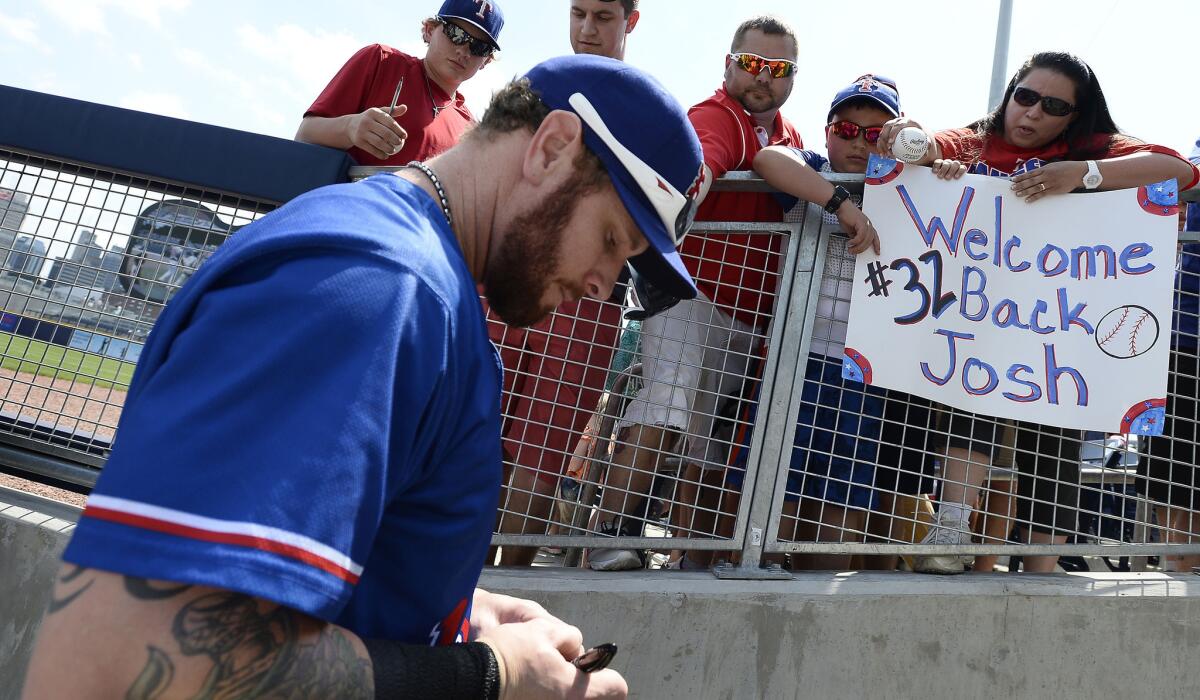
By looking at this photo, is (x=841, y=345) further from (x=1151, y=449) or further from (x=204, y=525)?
(x=204, y=525)

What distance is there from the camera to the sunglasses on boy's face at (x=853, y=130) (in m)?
3.93

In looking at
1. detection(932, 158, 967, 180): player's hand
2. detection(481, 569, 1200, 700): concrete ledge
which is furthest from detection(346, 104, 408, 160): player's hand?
detection(932, 158, 967, 180): player's hand

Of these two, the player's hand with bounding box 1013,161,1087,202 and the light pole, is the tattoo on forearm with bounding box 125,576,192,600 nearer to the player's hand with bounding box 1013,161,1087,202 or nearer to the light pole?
the player's hand with bounding box 1013,161,1087,202

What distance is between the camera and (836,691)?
9.60 ft

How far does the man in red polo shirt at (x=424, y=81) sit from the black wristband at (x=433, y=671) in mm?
2858

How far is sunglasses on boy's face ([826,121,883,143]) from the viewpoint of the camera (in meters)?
3.93

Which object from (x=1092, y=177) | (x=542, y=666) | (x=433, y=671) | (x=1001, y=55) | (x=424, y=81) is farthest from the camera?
(x=1001, y=55)

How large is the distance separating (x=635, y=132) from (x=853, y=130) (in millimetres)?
2961

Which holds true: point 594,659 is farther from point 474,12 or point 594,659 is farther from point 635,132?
point 474,12

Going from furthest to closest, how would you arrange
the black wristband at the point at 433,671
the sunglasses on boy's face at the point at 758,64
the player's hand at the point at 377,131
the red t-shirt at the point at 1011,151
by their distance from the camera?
the sunglasses on boy's face at the point at 758,64 < the red t-shirt at the point at 1011,151 < the player's hand at the point at 377,131 < the black wristband at the point at 433,671

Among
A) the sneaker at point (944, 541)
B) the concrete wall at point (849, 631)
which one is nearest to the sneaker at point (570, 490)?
the concrete wall at point (849, 631)

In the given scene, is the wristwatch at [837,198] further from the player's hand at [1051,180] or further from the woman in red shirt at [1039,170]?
the player's hand at [1051,180]

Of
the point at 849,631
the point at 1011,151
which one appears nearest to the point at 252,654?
the point at 849,631

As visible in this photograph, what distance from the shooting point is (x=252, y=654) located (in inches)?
35.7
